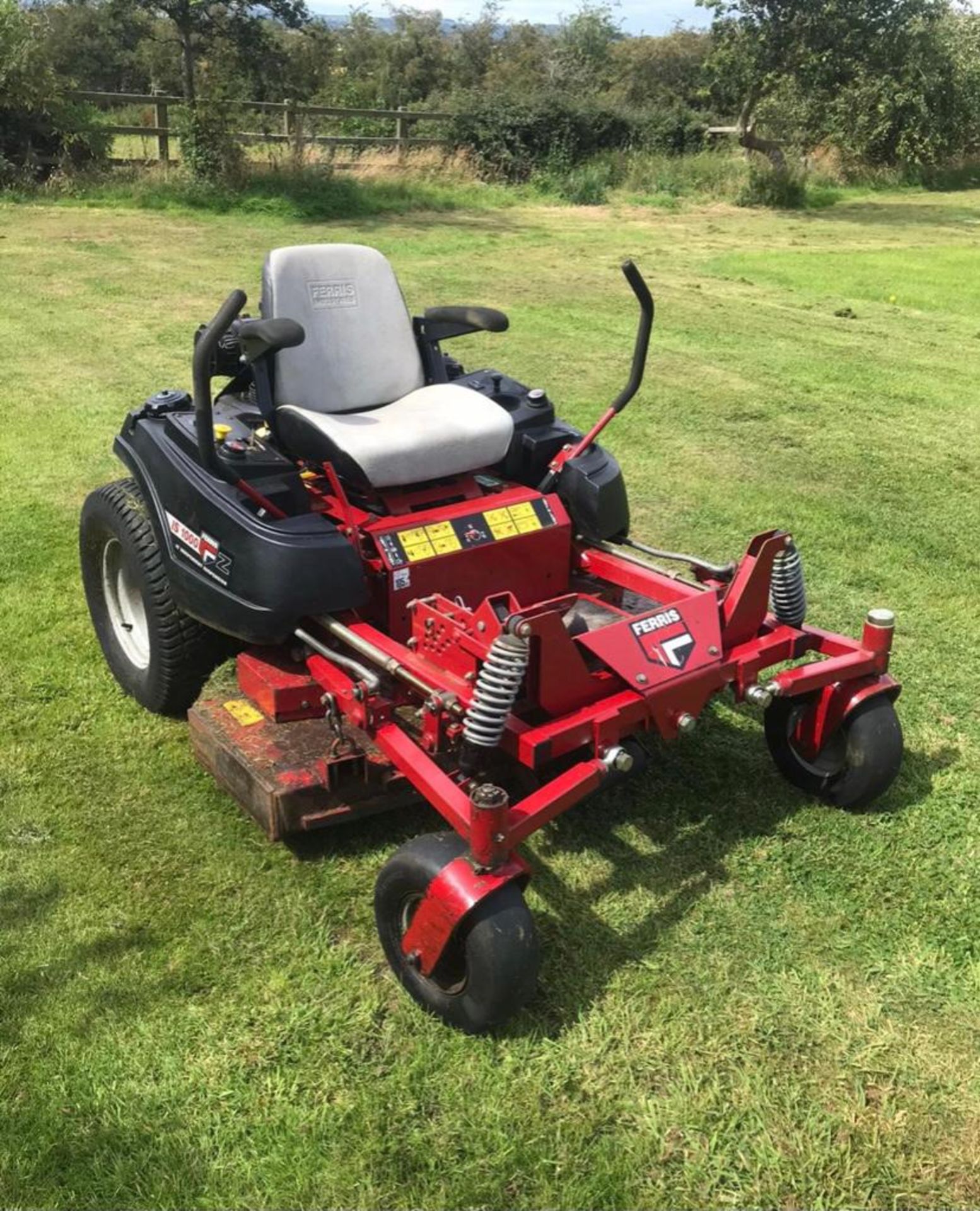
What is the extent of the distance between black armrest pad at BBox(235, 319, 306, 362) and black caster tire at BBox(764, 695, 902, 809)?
1641mm

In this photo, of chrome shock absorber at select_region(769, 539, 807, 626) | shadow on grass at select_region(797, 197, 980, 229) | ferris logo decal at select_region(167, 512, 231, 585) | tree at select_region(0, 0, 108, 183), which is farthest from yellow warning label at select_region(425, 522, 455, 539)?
shadow on grass at select_region(797, 197, 980, 229)

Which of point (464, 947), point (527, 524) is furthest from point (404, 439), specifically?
point (464, 947)

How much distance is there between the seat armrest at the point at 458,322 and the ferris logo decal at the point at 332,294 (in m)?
0.27

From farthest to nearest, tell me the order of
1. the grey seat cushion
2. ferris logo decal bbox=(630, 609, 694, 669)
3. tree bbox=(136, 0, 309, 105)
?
tree bbox=(136, 0, 309, 105) < the grey seat cushion < ferris logo decal bbox=(630, 609, 694, 669)

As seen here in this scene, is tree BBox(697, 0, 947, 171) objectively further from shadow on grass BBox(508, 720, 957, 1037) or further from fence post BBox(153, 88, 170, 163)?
shadow on grass BBox(508, 720, 957, 1037)

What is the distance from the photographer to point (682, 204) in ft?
56.0

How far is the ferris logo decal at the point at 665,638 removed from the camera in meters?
2.59

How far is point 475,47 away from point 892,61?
21.3 metres

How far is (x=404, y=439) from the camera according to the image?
3051 millimetres

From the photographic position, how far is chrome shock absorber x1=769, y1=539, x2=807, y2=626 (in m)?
2.91

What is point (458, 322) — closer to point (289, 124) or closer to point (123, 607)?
point (123, 607)

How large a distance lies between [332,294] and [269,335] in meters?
0.67

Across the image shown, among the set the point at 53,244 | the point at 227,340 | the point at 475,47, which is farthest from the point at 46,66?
the point at 475,47

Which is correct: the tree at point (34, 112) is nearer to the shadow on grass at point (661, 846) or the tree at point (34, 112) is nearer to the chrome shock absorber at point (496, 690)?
the shadow on grass at point (661, 846)
